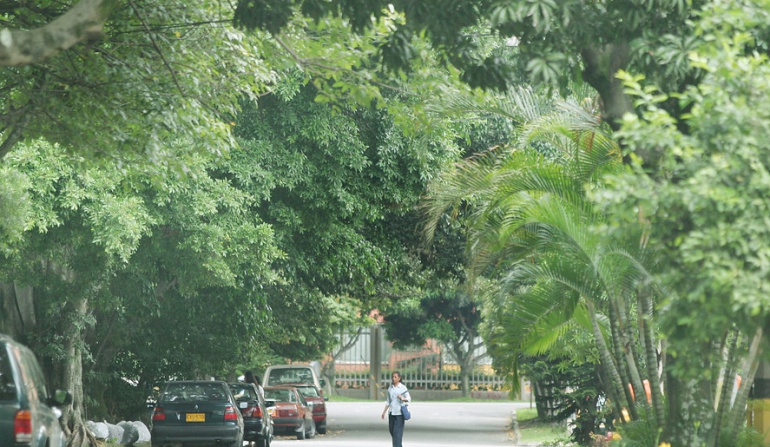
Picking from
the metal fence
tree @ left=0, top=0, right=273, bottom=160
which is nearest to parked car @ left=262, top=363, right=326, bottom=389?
tree @ left=0, top=0, right=273, bottom=160

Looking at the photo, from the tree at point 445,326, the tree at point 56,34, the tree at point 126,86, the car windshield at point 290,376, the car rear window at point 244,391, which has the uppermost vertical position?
the tree at point 445,326

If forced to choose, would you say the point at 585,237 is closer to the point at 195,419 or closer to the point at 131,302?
the point at 195,419

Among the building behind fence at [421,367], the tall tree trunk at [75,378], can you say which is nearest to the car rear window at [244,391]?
the tall tree trunk at [75,378]

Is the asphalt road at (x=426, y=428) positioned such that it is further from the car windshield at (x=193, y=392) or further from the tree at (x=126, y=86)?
the tree at (x=126, y=86)

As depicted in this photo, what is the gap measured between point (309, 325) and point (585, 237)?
22.7 meters

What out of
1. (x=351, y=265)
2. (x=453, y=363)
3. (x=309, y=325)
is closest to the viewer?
(x=351, y=265)

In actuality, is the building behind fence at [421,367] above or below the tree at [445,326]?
below

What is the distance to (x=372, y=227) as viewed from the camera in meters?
24.3

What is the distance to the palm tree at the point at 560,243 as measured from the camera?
40.8 feet

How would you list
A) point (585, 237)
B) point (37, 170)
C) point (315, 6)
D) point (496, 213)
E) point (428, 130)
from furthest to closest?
point (37, 170), point (496, 213), point (428, 130), point (585, 237), point (315, 6)

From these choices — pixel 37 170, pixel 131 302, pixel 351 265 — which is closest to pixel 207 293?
pixel 131 302

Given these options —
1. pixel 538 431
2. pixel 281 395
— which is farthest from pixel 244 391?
pixel 538 431

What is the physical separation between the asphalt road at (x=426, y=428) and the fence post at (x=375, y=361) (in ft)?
29.5

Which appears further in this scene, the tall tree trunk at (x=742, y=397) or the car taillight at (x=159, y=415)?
the car taillight at (x=159, y=415)
